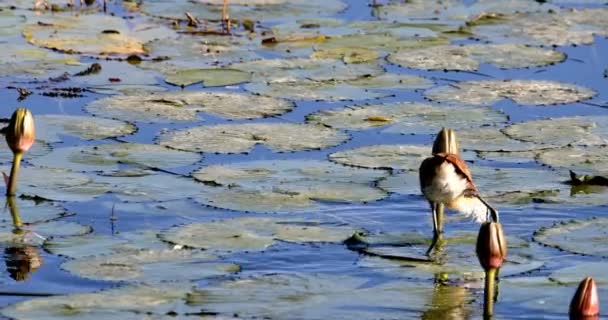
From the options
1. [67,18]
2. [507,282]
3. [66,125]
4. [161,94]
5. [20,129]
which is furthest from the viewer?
[67,18]

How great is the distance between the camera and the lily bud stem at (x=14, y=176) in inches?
247

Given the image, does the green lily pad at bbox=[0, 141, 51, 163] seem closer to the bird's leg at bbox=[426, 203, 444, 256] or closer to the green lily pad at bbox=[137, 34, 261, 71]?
the green lily pad at bbox=[137, 34, 261, 71]

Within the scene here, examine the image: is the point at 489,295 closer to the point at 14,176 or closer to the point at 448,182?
the point at 448,182

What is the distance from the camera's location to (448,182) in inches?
213

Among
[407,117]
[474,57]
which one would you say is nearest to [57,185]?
[407,117]

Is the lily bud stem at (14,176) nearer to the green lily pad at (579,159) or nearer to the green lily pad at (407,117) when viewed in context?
the green lily pad at (407,117)

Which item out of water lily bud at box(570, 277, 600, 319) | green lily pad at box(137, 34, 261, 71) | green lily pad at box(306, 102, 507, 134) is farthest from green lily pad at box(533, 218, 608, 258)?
green lily pad at box(137, 34, 261, 71)

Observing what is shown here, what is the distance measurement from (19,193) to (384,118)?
2116mm

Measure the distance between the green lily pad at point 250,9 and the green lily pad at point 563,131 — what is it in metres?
3.07

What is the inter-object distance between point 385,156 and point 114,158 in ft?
4.05

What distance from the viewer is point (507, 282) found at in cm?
535

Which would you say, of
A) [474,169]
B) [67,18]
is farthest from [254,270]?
[67,18]

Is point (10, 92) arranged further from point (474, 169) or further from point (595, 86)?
point (595, 86)

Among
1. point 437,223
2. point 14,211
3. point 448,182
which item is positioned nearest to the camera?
point 448,182
